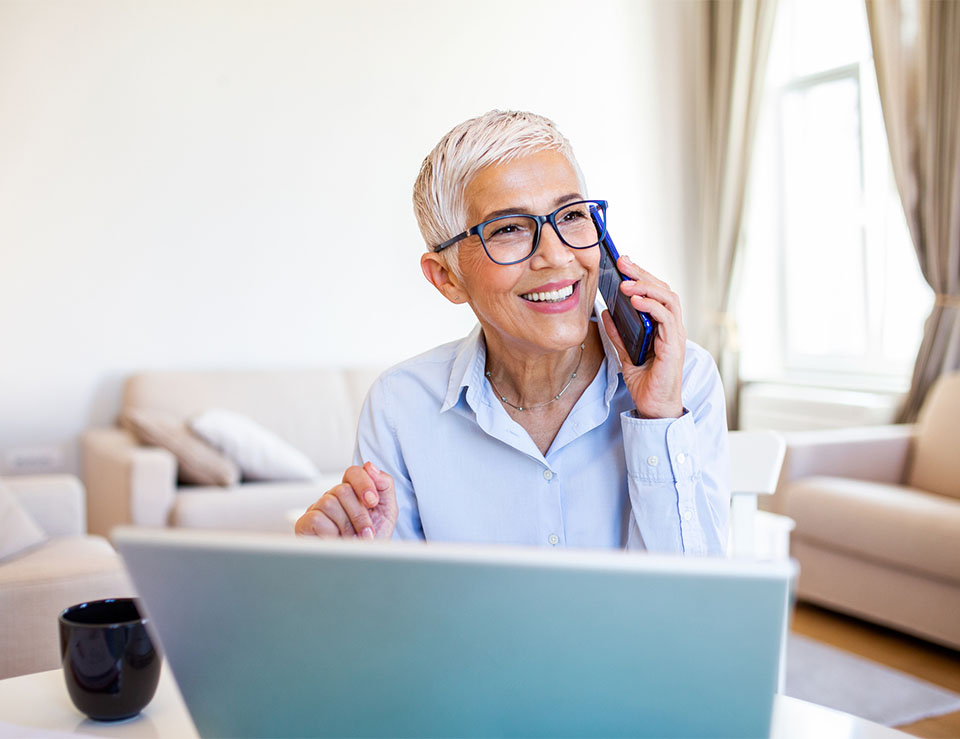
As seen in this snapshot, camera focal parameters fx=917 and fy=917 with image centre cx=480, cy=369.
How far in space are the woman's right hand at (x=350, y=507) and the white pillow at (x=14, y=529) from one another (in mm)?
1471

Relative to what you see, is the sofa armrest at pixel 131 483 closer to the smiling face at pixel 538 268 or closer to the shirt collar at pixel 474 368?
the shirt collar at pixel 474 368

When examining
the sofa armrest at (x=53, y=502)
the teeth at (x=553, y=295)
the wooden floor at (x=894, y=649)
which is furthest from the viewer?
the sofa armrest at (x=53, y=502)

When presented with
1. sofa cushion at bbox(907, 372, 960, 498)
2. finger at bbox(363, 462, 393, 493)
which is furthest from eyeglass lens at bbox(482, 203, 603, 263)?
sofa cushion at bbox(907, 372, 960, 498)

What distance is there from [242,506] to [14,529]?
1.03 meters

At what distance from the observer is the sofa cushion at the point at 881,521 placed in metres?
2.71

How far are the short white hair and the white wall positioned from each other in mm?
2942

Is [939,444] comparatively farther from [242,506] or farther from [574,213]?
[574,213]

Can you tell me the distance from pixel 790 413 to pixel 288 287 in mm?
2480

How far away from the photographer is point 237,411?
3.82 meters

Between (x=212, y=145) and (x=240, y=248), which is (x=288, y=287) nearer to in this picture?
(x=240, y=248)

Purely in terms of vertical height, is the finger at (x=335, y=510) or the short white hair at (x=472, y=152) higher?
the short white hair at (x=472, y=152)

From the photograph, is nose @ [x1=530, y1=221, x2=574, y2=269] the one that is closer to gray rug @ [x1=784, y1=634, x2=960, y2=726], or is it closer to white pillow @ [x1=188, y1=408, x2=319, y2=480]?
gray rug @ [x1=784, y1=634, x2=960, y2=726]

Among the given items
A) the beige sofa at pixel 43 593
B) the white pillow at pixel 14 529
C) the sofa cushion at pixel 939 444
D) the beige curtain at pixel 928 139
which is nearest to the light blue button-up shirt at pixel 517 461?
the beige sofa at pixel 43 593

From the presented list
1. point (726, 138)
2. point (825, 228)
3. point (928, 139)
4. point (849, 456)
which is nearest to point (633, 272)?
point (849, 456)
